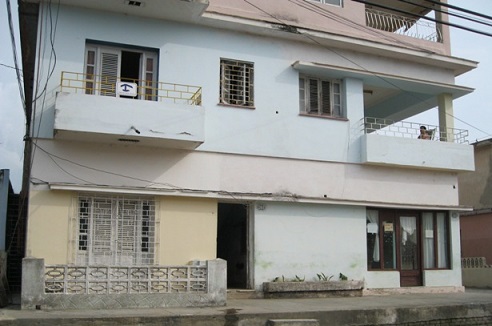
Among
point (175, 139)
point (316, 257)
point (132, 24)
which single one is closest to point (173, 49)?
point (132, 24)

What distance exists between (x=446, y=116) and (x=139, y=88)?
363 inches

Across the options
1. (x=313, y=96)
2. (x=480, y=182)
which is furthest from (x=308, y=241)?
(x=480, y=182)

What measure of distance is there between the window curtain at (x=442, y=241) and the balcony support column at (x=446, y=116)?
7.75 feet

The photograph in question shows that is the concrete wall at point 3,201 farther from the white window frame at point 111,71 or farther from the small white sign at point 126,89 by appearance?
the small white sign at point 126,89

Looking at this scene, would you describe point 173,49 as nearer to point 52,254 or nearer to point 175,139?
point 175,139

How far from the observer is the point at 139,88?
1333 centimetres

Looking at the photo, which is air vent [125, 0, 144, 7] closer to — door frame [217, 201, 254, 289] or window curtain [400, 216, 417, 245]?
door frame [217, 201, 254, 289]

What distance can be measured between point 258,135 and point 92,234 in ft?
15.5

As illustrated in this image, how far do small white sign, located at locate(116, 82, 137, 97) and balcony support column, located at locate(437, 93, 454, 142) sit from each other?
9.31 m

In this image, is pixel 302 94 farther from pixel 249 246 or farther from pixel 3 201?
pixel 3 201

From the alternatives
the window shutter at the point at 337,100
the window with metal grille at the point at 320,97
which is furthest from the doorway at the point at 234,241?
the window shutter at the point at 337,100

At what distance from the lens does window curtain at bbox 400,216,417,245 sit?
52.5 ft

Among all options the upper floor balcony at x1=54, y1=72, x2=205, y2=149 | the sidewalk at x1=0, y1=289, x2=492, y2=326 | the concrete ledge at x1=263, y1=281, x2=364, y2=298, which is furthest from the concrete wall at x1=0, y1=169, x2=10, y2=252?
the concrete ledge at x1=263, y1=281, x2=364, y2=298

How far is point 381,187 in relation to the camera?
15414 millimetres
